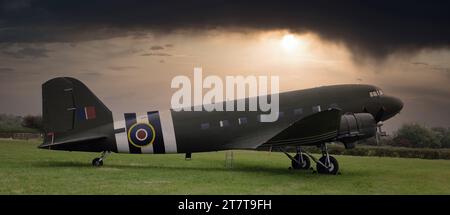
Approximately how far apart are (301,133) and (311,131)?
1.48ft

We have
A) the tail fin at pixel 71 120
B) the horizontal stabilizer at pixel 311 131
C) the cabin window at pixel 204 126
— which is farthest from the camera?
the cabin window at pixel 204 126

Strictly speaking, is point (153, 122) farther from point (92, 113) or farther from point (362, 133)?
point (362, 133)

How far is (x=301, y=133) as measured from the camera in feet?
62.3

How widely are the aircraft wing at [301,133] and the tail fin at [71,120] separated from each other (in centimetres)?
618

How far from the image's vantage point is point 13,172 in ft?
59.4

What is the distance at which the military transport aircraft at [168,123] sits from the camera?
802 inches

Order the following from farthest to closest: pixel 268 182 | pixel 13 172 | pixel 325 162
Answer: pixel 325 162 → pixel 13 172 → pixel 268 182

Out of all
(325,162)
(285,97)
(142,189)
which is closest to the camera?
(142,189)

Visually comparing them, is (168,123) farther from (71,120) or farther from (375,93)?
(375,93)

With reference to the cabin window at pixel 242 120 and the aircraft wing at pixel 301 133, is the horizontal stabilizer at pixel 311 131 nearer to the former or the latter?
the aircraft wing at pixel 301 133

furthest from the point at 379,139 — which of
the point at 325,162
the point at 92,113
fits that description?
the point at 92,113

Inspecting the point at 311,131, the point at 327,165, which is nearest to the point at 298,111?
the point at 311,131

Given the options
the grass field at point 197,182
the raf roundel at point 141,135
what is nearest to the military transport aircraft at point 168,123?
the raf roundel at point 141,135

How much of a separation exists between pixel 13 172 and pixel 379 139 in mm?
16029
